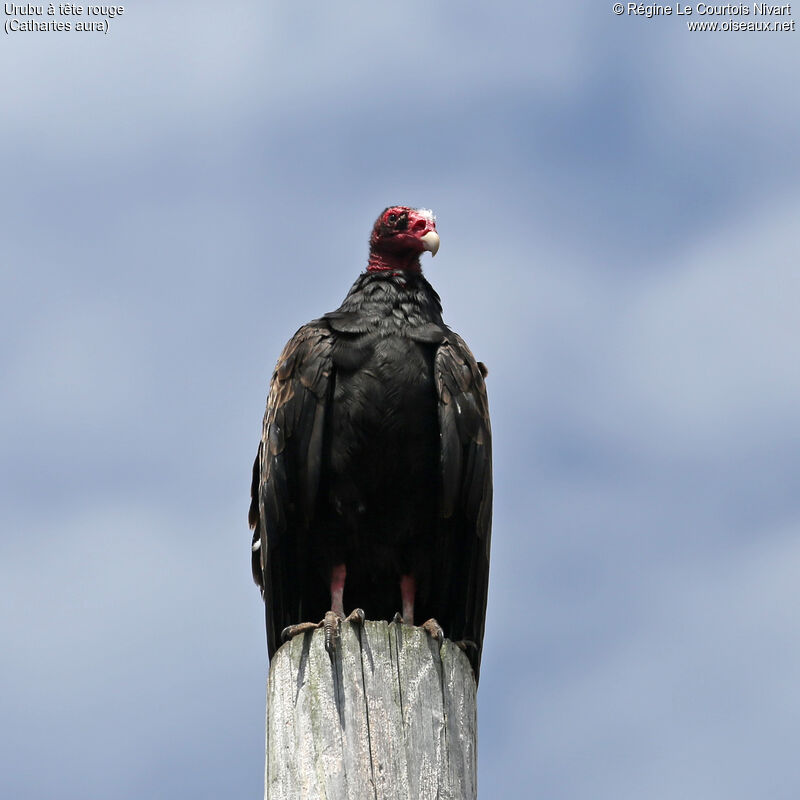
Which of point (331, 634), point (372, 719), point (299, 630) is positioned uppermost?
point (299, 630)

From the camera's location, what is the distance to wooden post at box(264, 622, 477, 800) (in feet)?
10.6

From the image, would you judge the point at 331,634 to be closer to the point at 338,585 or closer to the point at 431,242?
the point at 338,585

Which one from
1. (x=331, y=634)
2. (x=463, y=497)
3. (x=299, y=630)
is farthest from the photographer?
(x=463, y=497)

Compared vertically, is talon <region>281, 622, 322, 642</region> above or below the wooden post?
above

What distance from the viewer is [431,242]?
6.06 m

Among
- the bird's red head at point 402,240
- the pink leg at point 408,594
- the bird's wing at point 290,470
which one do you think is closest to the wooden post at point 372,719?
the bird's wing at point 290,470

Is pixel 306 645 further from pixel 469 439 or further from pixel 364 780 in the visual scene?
pixel 469 439

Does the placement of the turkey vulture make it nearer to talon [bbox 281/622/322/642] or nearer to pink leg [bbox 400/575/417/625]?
pink leg [bbox 400/575/417/625]

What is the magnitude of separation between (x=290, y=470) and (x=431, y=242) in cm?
142

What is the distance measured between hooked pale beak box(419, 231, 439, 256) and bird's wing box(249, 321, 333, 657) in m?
0.89

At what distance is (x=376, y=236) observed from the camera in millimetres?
6258

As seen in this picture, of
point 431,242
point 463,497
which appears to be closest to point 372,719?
point 463,497

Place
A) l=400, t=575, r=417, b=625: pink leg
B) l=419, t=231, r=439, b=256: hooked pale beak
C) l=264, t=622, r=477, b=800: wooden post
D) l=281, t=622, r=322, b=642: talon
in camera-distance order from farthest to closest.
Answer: l=419, t=231, r=439, b=256: hooked pale beak < l=400, t=575, r=417, b=625: pink leg < l=281, t=622, r=322, b=642: talon < l=264, t=622, r=477, b=800: wooden post

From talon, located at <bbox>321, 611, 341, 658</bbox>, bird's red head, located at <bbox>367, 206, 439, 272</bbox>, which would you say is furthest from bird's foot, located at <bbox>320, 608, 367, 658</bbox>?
bird's red head, located at <bbox>367, 206, 439, 272</bbox>
